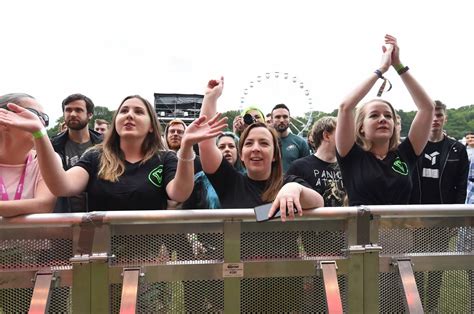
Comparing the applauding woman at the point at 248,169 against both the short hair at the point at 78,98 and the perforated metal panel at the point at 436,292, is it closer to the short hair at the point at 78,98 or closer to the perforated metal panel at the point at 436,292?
the perforated metal panel at the point at 436,292

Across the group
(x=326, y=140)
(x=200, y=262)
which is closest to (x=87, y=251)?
(x=200, y=262)

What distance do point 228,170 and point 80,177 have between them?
768 millimetres

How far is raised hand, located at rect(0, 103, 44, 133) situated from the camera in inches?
65.4

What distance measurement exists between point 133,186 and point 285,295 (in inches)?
35.5

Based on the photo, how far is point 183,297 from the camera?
1.59m

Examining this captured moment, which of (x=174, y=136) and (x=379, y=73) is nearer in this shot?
(x=379, y=73)

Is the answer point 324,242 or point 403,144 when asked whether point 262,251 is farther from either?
point 403,144

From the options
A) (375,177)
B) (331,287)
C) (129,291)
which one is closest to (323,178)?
(375,177)

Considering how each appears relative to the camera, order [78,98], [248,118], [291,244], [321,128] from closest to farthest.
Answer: [291,244] → [321,128] → [248,118] → [78,98]

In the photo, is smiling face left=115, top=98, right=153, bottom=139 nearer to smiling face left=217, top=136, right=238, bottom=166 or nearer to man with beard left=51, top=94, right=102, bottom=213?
smiling face left=217, top=136, right=238, bottom=166

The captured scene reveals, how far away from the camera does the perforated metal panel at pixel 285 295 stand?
1.62m

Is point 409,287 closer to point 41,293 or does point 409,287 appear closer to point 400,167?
point 400,167

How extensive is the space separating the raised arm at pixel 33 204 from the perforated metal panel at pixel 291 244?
881 millimetres

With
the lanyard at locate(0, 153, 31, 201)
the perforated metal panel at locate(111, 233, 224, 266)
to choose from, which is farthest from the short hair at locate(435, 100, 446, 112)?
the lanyard at locate(0, 153, 31, 201)
